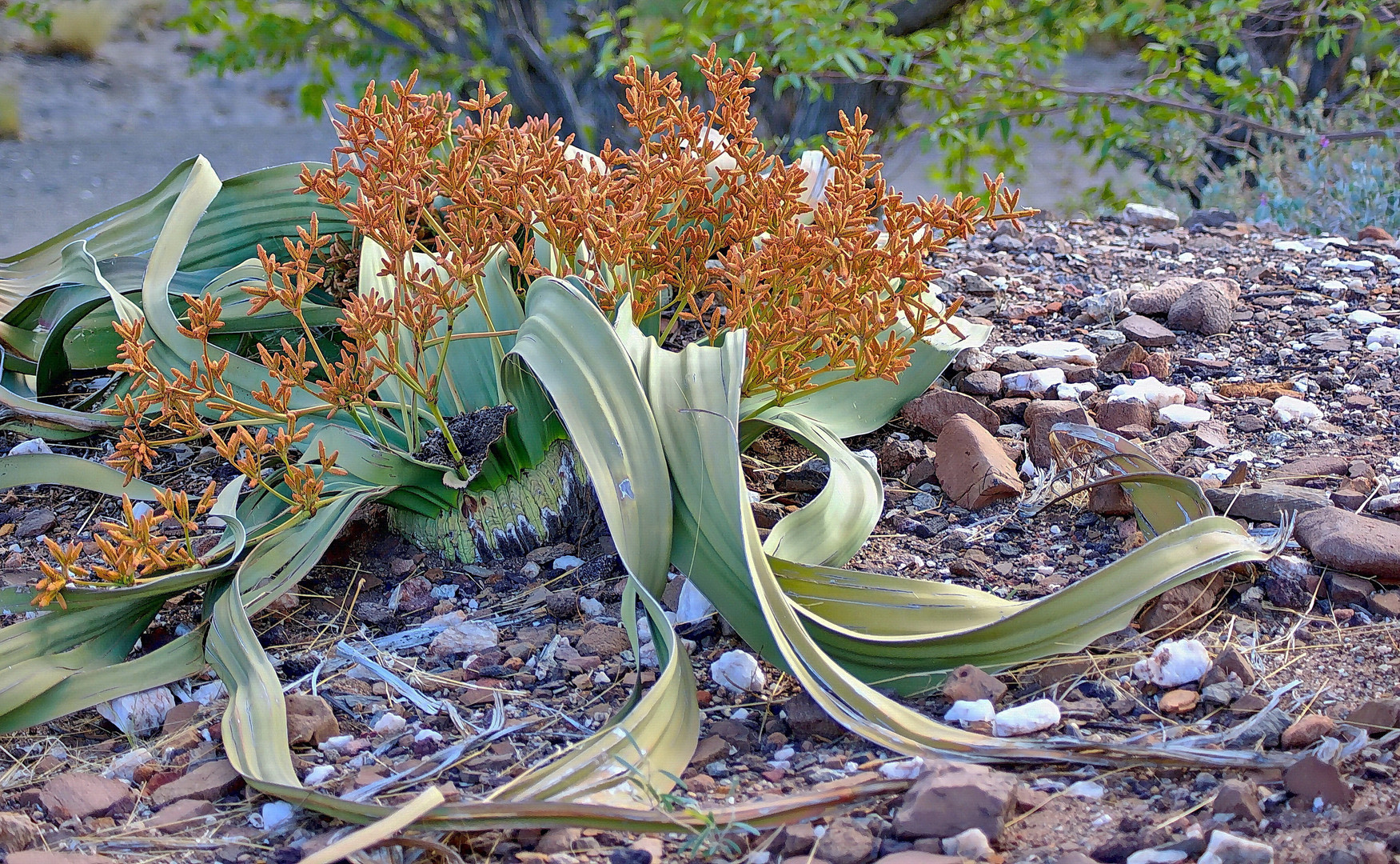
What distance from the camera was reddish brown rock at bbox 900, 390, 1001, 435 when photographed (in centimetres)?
213

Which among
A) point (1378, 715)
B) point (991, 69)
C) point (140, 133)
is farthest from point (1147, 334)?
point (140, 133)

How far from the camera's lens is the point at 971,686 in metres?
1.38

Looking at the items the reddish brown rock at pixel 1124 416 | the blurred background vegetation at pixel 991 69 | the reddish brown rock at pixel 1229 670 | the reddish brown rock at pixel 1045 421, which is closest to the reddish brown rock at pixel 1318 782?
the reddish brown rock at pixel 1229 670

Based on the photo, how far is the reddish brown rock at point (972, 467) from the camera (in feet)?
6.23

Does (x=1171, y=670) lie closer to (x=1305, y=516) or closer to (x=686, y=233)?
(x=1305, y=516)

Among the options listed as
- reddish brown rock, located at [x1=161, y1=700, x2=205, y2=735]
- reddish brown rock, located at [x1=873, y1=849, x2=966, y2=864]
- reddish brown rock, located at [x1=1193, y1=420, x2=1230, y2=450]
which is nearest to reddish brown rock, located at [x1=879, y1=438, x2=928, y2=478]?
reddish brown rock, located at [x1=1193, y1=420, x2=1230, y2=450]

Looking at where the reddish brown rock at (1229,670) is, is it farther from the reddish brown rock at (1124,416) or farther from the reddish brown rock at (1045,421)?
the reddish brown rock at (1124,416)

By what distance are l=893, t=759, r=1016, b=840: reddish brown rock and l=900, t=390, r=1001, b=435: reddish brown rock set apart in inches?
40.8

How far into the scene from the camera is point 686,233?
1.90m

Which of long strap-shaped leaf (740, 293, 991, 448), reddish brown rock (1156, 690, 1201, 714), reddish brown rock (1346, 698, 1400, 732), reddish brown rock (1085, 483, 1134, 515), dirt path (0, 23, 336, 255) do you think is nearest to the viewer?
reddish brown rock (1346, 698, 1400, 732)

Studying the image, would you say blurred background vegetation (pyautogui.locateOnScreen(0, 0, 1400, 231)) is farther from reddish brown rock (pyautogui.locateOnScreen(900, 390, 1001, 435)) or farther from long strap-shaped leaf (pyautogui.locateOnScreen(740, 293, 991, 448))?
long strap-shaped leaf (pyautogui.locateOnScreen(740, 293, 991, 448))

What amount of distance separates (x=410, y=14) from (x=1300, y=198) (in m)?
4.69

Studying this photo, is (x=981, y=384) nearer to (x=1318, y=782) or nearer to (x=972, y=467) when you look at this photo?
(x=972, y=467)

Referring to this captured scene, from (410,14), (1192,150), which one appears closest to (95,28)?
(410,14)
